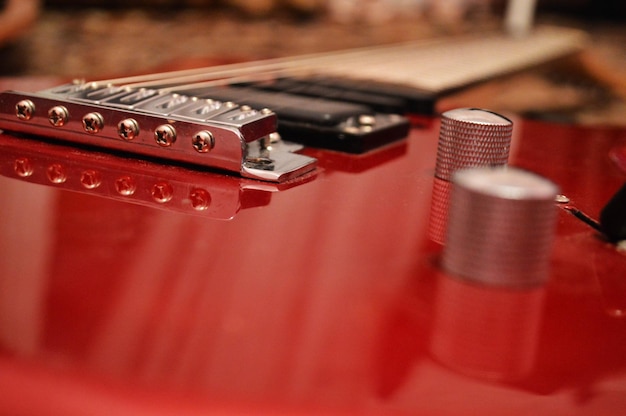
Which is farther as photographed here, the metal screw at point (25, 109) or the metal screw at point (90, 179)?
the metal screw at point (25, 109)

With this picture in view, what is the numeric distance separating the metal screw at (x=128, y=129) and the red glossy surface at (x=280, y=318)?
0.11 m

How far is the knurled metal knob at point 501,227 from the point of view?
46 centimetres

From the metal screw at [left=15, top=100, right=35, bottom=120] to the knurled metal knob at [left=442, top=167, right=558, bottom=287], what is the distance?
0.46 meters

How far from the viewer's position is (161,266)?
19.7 inches

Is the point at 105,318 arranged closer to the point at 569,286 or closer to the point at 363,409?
the point at 363,409

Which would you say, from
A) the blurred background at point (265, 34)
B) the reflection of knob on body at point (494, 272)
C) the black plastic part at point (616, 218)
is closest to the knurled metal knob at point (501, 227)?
the reflection of knob on body at point (494, 272)

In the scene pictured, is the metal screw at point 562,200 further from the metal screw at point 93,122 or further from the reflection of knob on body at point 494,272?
the metal screw at point 93,122

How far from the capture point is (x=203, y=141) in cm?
71

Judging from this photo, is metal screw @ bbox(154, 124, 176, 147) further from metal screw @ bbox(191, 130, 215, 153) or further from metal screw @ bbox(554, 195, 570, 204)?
metal screw @ bbox(554, 195, 570, 204)

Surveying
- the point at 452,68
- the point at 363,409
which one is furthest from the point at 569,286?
the point at 452,68

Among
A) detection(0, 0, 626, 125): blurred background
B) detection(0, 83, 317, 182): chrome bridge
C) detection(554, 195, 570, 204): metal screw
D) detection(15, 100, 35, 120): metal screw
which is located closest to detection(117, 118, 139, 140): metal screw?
detection(0, 83, 317, 182): chrome bridge

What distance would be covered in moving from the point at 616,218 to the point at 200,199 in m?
0.32

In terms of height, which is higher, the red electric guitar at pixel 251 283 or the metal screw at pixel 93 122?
the metal screw at pixel 93 122

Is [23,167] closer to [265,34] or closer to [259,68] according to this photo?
[259,68]
